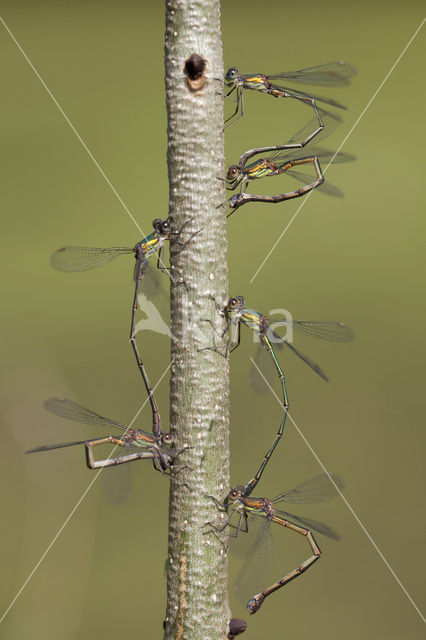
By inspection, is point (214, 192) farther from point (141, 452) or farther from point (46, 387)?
point (46, 387)

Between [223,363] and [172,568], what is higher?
[223,363]

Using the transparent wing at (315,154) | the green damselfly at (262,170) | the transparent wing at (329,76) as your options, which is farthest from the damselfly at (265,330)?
the transparent wing at (329,76)

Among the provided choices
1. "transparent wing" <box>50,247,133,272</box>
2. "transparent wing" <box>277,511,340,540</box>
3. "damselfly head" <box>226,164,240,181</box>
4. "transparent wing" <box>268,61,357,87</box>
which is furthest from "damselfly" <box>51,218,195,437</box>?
"transparent wing" <box>268,61,357,87</box>

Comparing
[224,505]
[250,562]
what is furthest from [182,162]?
[250,562]

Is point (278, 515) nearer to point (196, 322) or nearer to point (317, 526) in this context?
point (317, 526)

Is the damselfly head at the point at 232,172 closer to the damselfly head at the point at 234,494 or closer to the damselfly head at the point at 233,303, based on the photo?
the damselfly head at the point at 233,303

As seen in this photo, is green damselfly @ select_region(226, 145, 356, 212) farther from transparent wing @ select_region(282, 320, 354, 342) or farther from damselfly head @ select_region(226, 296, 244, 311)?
transparent wing @ select_region(282, 320, 354, 342)
